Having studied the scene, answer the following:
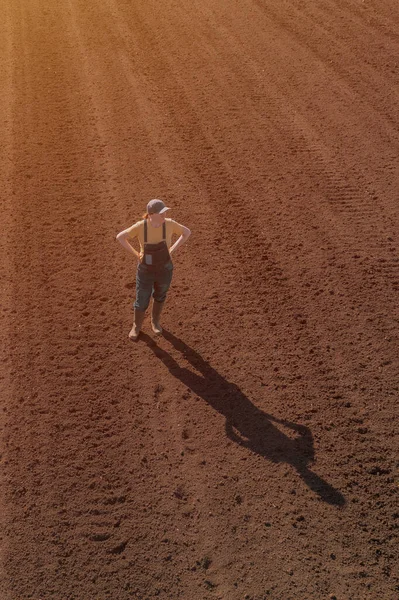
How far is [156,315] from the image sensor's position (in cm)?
833

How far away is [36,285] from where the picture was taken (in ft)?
30.6

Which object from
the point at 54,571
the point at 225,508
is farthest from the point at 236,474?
the point at 54,571

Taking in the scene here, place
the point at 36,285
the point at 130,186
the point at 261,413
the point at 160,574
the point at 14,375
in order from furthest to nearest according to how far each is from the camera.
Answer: the point at 130,186 < the point at 36,285 < the point at 14,375 < the point at 261,413 < the point at 160,574

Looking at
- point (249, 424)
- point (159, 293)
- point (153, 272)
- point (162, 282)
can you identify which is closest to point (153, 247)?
point (153, 272)

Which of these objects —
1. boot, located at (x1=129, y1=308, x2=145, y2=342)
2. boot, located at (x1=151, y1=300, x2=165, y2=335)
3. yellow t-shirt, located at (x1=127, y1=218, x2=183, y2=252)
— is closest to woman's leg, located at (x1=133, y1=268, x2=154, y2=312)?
boot, located at (x1=129, y1=308, x2=145, y2=342)

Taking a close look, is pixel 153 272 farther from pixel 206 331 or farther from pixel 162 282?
pixel 206 331

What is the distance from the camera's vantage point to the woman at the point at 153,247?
7395 millimetres

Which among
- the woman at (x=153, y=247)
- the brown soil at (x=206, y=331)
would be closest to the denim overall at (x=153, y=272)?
the woman at (x=153, y=247)

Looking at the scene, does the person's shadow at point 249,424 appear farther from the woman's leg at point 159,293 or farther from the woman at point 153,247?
the woman at point 153,247

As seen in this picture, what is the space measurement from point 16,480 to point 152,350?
2.37 metres

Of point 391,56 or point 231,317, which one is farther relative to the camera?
point 391,56

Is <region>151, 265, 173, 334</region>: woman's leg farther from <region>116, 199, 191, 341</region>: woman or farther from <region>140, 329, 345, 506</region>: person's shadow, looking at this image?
<region>140, 329, 345, 506</region>: person's shadow

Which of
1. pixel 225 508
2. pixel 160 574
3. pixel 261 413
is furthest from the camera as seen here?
pixel 261 413

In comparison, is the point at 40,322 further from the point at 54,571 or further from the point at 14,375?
the point at 54,571
